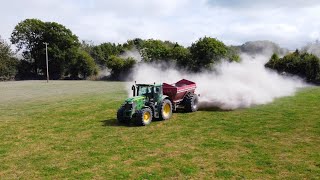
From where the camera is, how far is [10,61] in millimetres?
78812

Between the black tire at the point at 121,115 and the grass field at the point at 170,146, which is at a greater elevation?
the black tire at the point at 121,115

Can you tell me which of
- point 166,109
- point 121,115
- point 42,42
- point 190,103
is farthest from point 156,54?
point 121,115

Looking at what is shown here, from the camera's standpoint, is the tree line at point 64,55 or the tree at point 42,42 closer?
the tree line at point 64,55

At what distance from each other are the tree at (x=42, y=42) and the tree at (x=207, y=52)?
Result: 38.1 m

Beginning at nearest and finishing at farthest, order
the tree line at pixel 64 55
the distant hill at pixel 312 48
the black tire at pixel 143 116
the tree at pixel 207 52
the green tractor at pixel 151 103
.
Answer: the black tire at pixel 143 116, the green tractor at pixel 151 103, the distant hill at pixel 312 48, the tree at pixel 207 52, the tree line at pixel 64 55

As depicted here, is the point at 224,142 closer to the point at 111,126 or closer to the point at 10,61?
the point at 111,126

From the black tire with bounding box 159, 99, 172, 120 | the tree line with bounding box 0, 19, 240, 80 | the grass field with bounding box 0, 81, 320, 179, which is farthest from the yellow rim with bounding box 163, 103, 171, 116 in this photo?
the tree line with bounding box 0, 19, 240, 80

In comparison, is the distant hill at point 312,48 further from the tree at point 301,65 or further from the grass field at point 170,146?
the grass field at point 170,146

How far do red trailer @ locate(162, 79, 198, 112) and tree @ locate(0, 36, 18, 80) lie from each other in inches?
2684

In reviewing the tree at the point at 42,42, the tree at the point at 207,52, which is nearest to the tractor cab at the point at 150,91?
the tree at the point at 207,52

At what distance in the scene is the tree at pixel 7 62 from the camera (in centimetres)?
7650

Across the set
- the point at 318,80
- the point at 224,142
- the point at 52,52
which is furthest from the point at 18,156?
the point at 52,52

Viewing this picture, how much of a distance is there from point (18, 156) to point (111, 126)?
18.1ft

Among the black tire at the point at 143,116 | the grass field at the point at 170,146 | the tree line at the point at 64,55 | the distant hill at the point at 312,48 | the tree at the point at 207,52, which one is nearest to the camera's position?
the grass field at the point at 170,146
